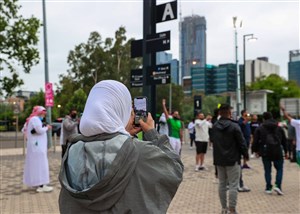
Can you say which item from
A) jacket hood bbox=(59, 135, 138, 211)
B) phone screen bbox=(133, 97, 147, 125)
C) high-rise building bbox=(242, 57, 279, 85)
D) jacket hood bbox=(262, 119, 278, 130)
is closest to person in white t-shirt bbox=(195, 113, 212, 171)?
jacket hood bbox=(262, 119, 278, 130)

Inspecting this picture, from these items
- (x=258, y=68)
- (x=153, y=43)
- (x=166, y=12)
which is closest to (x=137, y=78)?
(x=153, y=43)

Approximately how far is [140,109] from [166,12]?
15.1ft

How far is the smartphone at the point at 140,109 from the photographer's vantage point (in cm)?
239

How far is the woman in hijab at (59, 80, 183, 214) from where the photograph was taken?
1.94m

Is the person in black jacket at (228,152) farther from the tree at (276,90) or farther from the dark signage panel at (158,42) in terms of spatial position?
the tree at (276,90)

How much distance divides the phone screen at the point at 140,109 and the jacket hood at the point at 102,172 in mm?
369

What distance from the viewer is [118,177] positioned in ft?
6.30

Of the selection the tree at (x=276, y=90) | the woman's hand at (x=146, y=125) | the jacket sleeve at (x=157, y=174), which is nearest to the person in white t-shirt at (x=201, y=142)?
the woman's hand at (x=146, y=125)

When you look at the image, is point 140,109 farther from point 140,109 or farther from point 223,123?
point 223,123

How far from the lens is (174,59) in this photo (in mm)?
8703

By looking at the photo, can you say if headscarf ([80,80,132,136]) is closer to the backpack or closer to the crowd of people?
the crowd of people

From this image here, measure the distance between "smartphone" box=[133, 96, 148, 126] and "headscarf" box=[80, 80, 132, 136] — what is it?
273mm

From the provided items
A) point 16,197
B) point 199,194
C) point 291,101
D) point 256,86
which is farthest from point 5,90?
point 256,86

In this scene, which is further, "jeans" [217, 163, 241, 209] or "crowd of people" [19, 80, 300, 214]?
"jeans" [217, 163, 241, 209]
